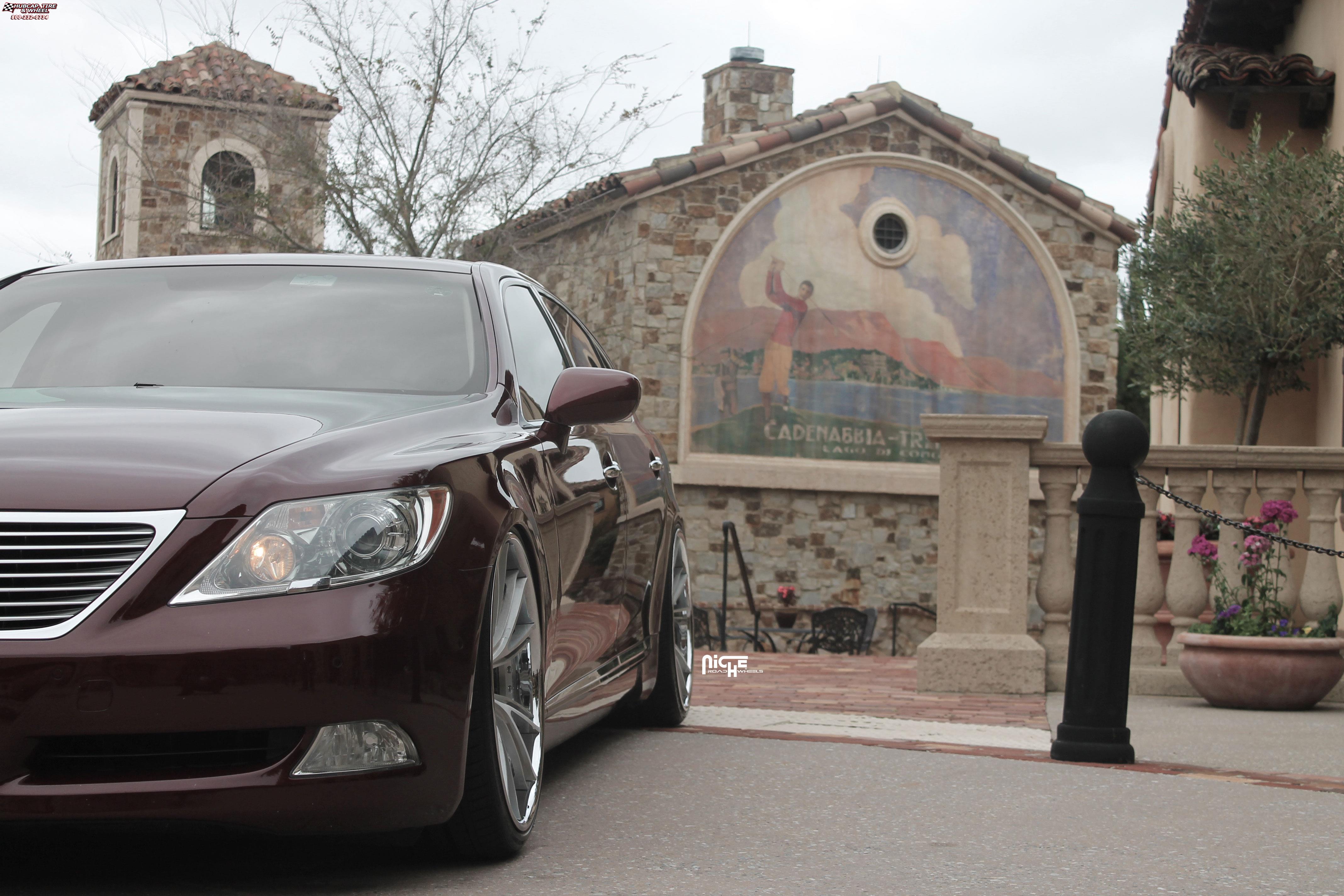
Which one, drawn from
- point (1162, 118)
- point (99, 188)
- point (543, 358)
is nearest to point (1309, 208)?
point (1162, 118)

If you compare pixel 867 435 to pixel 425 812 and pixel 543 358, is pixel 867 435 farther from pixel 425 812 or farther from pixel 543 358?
pixel 425 812

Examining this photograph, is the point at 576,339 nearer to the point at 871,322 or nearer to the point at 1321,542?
the point at 1321,542

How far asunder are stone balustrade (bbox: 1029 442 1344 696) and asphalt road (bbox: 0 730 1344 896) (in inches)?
113

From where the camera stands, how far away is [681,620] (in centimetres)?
649

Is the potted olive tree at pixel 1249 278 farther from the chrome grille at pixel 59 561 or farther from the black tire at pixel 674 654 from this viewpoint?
the chrome grille at pixel 59 561

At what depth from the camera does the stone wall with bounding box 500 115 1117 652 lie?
21297 millimetres

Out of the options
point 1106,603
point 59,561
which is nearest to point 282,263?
point 59,561

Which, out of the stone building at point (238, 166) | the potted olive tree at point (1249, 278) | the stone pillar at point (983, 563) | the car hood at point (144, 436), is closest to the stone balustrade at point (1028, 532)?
the stone pillar at point (983, 563)

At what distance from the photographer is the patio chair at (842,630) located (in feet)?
69.3

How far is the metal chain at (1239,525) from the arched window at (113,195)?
26363mm

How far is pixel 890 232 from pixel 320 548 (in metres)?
20.0

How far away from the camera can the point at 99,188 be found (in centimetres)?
3256

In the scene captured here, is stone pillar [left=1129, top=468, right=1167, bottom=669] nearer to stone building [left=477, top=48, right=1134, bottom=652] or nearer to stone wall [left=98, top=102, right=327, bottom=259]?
stone wall [left=98, top=102, right=327, bottom=259]

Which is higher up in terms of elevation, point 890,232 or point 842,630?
point 890,232
